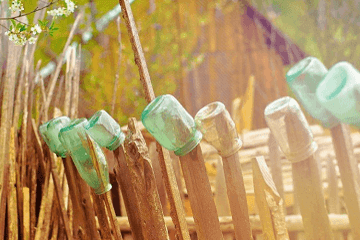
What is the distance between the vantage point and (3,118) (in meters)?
1.21

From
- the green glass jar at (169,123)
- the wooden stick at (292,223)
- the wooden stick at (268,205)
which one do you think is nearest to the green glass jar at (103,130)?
the green glass jar at (169,123)

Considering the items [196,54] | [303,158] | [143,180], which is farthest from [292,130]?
[196,54]

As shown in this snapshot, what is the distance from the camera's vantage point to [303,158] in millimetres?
617

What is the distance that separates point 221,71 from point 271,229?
5129 millimetres

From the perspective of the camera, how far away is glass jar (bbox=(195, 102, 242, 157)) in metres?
0.67

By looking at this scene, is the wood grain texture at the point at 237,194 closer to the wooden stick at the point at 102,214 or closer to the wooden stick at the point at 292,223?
the wooden stick at the point at 102,214

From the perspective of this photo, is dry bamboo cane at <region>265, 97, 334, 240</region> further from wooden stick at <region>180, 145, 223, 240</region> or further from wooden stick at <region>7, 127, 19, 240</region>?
wooden stick at <region>7, 127, 19, 240</region>

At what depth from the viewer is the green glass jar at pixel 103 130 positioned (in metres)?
0.78

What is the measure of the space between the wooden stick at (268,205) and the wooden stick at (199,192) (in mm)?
76

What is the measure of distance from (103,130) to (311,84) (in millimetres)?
358

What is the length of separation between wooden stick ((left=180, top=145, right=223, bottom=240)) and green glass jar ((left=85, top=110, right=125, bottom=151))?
6.2 inches

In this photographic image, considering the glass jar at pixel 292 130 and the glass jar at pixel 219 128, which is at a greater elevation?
the glass jar at pixel 219 128

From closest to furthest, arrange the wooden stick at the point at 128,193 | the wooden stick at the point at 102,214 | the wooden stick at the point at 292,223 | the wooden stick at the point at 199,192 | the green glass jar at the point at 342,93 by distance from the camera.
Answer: the green glass jar at the point at 342,93, the wooden stick at the point at 199,192, the wooden stick at the point at 128,193, the wooden stick at the point at 102,214, the wooden stick at the point at 292,223

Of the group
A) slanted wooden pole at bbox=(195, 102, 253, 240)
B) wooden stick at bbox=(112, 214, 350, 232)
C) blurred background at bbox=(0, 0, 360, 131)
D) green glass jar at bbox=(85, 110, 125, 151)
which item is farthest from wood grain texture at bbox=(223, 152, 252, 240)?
blurred background at bbox=(0, 0, 360, 131)
